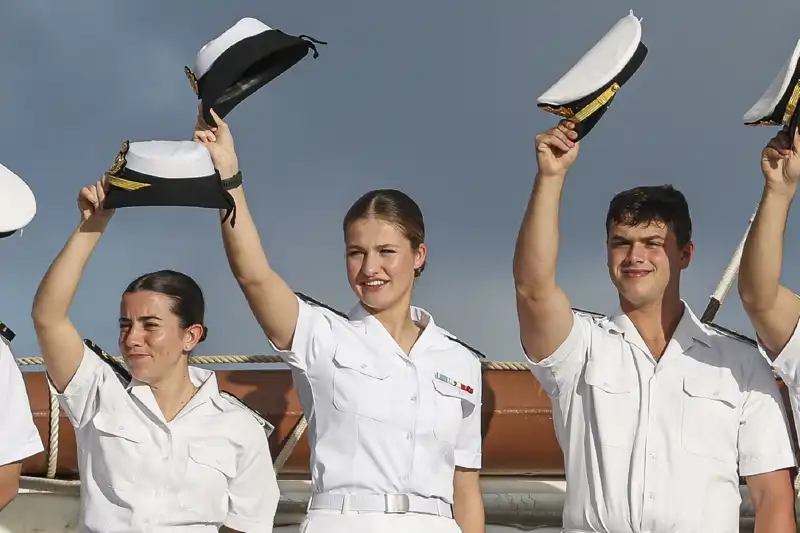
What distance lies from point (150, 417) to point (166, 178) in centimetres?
83

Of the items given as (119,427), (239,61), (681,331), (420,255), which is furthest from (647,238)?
(119,427)

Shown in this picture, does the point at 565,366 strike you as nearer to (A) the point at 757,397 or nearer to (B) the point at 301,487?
(A) the point at 757,397

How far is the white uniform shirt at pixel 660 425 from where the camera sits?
3447 millimetres

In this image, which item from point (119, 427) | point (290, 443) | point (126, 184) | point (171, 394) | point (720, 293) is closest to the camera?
point (126, 184)

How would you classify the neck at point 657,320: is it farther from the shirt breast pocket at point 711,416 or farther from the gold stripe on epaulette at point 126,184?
the gold stripe on epaulette at point 126,184

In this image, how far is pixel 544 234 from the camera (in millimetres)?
3340

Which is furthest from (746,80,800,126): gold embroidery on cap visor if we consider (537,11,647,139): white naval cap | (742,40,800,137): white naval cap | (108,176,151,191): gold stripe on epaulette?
(108,176,151,191): gold stripe on epaulette

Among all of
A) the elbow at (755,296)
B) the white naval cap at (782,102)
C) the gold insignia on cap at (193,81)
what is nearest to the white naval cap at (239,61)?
the gold insignia on cap at (193,81)

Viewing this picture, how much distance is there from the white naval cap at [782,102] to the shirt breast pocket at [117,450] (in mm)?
1991

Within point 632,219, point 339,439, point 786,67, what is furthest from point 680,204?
point 339,439

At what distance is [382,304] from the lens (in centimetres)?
363

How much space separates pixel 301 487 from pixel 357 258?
1.43m

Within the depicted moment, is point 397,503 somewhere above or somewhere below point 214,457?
below

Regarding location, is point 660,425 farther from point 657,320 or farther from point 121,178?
point 121,178
